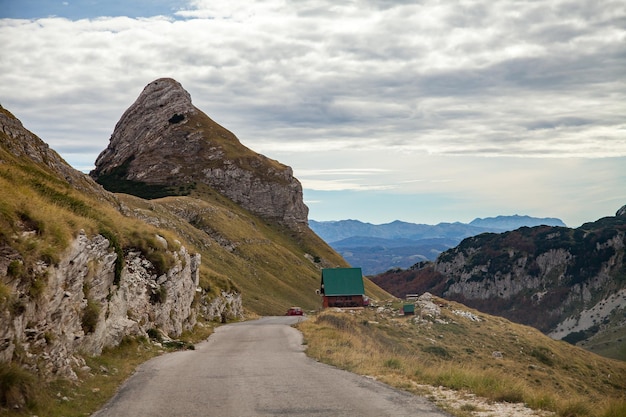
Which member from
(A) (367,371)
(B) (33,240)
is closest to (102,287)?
(B) (33,240)

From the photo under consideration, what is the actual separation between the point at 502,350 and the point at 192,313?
4620 cm

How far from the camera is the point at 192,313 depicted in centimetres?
4503

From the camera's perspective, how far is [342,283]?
4227 inches

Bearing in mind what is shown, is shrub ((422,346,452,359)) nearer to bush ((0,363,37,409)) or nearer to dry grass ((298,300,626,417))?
dry grass ((298,300,626,417))

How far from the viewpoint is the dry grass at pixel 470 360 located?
17.8m

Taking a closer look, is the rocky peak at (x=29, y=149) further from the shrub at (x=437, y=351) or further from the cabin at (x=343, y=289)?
the cabin at (x=343, y=289)

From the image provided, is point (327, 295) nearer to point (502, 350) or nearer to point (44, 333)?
point (502, 350)

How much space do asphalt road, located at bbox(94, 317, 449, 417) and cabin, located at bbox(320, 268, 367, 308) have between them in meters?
80.1

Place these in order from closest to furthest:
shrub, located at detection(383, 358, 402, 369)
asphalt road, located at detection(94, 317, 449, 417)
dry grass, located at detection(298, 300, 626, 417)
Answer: asphalt road, located at detection(94, 317, 449, 417)
dry grass, located at detection(298, 300, 626, 417)
shrub, located at detection(383, 358, 402, 369)

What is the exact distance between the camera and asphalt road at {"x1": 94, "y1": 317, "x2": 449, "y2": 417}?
49.3 ft

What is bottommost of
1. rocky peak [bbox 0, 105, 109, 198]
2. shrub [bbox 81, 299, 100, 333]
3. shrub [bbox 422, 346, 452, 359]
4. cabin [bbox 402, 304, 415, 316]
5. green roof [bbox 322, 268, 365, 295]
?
shrub [bbox 422, 346, 452, 359]

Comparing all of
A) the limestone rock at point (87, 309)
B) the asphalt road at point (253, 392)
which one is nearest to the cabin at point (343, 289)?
the limestone rock at point (87, 309)

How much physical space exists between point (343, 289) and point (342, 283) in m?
1.22

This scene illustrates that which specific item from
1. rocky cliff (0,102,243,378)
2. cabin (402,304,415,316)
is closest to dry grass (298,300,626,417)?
cabin (402,304,415,316)
